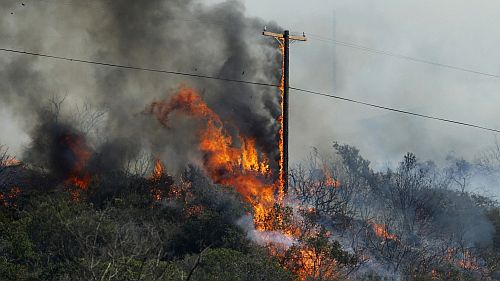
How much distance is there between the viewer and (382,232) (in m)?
27.9

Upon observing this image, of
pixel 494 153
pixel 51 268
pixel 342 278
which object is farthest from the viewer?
pixel 494 153

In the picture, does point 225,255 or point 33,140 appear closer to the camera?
point 225,255

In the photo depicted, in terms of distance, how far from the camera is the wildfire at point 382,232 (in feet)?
87.6

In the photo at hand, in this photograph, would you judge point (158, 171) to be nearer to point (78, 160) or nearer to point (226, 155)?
point (226, 155)

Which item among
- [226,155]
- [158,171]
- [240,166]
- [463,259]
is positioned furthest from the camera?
[158,171]

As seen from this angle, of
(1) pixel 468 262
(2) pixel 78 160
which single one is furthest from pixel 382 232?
(2) pixel 78 160

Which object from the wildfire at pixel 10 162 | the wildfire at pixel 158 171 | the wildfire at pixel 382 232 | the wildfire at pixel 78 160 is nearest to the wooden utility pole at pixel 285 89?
the wildfire at pixel 382 232

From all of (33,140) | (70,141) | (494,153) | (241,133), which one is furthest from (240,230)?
(494,153)

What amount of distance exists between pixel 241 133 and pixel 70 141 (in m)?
10.4

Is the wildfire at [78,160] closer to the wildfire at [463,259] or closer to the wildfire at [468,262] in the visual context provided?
the wildfire at [463,259]

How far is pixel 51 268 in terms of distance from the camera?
18.2m

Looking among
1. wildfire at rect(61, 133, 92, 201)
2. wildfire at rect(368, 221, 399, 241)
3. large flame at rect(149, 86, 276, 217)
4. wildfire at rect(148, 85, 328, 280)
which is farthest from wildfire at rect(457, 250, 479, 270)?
wildfire at rect(61, 133, 92, 201)

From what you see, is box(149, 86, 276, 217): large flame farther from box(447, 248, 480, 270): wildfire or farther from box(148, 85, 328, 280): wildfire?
box(447, 248, 480, 270): wildfire

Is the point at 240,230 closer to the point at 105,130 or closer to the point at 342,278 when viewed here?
the point at 342,278
